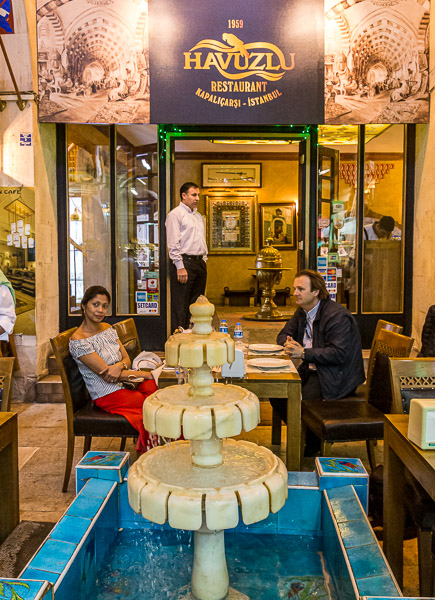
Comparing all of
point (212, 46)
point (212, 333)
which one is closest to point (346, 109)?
point (212, 46)

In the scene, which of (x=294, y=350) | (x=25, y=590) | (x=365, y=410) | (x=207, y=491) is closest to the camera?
(x=25, y=590)

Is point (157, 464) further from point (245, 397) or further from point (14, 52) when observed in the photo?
point (14, 52)

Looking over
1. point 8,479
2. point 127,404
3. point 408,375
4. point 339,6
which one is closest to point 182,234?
point 339,6

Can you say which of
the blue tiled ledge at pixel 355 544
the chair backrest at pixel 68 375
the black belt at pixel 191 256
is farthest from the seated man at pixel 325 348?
the black belt at pixel 191 256

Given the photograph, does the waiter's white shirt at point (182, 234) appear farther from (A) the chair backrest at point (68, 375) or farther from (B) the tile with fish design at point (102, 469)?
(B) the tile with fish design at point (102, 469)

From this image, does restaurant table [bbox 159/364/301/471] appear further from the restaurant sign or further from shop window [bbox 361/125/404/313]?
shop window [bbox 361/125/404/313]

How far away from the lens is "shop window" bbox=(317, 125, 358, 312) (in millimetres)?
6727

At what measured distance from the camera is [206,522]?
4.17 feet

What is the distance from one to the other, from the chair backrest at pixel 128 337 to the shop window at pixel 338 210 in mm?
2984

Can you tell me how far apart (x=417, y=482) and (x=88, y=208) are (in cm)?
518

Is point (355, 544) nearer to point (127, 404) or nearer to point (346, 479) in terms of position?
point (346, 479)

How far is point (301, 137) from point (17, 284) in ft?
12.0

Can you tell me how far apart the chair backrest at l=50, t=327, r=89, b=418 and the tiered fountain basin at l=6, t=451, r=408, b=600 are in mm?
1644

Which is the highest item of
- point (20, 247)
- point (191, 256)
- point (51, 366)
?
point (20, 247)
